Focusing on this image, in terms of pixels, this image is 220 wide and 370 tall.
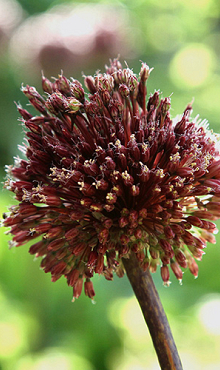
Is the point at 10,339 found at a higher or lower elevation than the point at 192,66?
lower

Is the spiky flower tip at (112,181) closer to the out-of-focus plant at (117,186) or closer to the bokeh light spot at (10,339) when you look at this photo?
the out-of-focus plant at (117,186)

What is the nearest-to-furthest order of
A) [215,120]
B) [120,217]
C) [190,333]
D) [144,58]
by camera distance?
[120,217] < [190,333] < [215,120] < [144,58]

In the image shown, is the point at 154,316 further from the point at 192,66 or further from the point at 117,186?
the point at 192,66

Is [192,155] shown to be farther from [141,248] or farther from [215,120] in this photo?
[215,120]

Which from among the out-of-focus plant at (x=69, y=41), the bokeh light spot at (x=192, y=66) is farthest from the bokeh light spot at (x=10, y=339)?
the bokeh light spot at (x=192, y=66)

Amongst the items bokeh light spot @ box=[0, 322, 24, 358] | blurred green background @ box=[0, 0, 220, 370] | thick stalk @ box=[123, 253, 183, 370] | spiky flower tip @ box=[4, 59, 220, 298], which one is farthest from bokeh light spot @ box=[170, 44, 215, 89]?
thick stalk @ box=[123, 253, 183, 370]

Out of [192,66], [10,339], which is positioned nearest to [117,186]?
[10,339]

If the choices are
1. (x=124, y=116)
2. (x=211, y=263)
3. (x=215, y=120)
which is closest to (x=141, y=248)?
(x=124, y=116)
